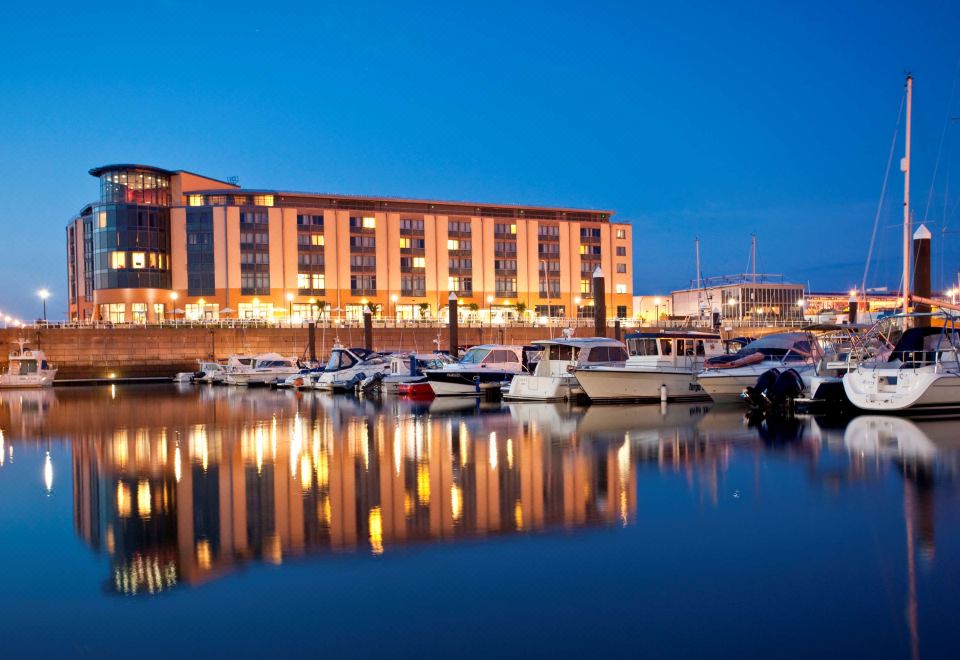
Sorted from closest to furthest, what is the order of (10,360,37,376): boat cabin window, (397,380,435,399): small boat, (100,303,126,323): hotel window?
(397,380,435,399): small boat, (10,360,37,376): boat cabin window, (100,303,126,323): hotel window

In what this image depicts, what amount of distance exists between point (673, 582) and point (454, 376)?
30319 millimetres

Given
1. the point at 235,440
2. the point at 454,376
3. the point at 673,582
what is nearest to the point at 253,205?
the point at 454,376

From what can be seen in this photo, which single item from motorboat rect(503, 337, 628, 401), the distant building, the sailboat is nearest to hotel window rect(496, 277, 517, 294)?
the distant building

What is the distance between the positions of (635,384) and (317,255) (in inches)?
2804

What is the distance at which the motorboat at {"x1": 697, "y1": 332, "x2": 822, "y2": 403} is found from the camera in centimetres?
3058

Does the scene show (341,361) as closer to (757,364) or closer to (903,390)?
(757,364)

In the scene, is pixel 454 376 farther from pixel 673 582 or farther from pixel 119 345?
pixel 119 345

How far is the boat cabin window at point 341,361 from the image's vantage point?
48.8 meters

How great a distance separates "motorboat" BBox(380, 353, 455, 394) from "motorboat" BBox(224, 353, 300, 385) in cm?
1206

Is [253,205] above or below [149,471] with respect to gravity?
above

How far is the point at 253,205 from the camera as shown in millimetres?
96812

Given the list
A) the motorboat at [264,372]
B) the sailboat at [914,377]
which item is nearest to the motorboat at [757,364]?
the sailboat at [914,377]

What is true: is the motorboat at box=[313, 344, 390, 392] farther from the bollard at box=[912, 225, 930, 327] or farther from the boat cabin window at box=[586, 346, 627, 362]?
the bollard at box=[912, 225, 930, 327]

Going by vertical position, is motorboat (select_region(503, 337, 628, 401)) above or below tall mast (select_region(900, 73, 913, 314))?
below
